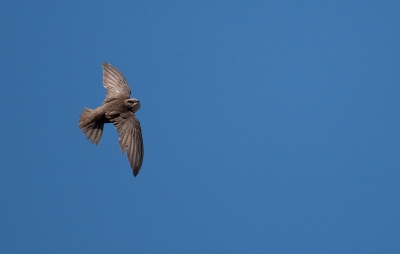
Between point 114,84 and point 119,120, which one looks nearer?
point 119,120

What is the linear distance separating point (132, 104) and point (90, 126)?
1352 mm

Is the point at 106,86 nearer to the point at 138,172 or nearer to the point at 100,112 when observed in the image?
the point at 100,112

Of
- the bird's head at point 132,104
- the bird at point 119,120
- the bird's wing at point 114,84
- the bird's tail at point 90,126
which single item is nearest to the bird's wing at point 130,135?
the bird at point 119,120

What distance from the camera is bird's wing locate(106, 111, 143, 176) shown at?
1853 centimetres

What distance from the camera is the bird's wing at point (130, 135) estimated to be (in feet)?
60.8

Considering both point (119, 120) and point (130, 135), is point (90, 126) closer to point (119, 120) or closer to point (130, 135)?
point (119, 120)

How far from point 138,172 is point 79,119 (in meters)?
2.52

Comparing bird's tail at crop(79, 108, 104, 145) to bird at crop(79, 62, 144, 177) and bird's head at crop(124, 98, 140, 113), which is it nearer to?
bird at crop(79, 62, 144, 177)

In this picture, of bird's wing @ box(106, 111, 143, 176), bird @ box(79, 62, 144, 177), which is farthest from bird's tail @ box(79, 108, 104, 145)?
bird's wing @ box(106, 111, 143, 176)

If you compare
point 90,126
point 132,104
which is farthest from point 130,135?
point 90,126

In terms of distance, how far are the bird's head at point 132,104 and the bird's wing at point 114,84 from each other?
1.36ft

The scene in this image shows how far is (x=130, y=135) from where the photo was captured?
1908 centimetres

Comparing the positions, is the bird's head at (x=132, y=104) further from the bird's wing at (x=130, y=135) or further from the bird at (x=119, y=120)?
the bird's wing at (x=130, y=135)

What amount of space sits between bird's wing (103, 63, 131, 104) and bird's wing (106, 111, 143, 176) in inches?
27.2
